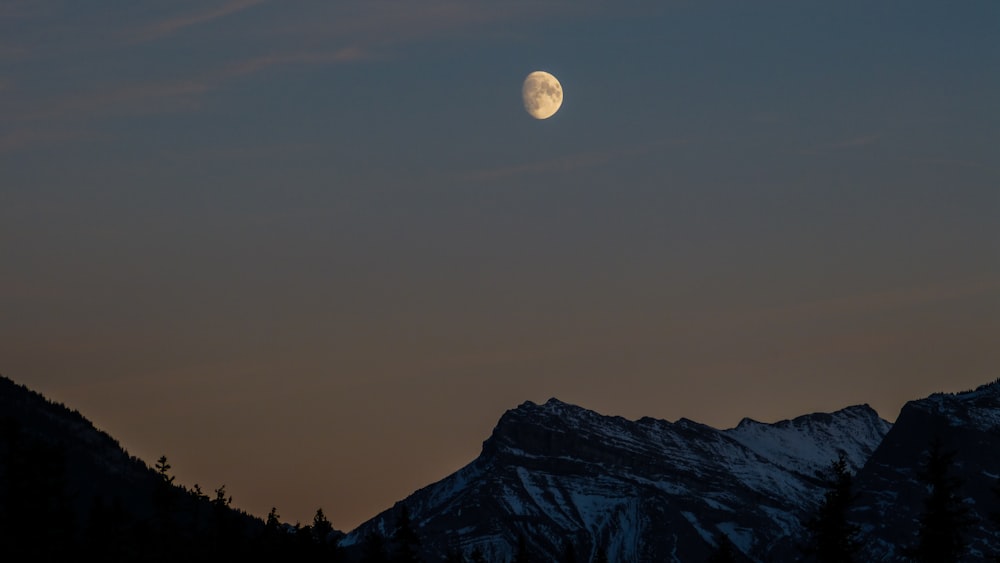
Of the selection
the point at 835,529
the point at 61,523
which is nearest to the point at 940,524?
the point at 835,529

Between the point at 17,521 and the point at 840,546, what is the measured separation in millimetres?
44493

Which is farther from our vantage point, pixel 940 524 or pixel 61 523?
pixel 61 523

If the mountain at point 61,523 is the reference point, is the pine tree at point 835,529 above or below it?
below

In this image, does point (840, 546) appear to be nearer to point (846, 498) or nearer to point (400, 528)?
point (846, 498)

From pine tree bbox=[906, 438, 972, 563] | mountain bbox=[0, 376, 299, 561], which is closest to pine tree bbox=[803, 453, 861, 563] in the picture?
pine tree bbox=[906, 438, 972, 563]

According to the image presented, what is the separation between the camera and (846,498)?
9325cm

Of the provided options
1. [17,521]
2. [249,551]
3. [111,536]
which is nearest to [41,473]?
[17,521]

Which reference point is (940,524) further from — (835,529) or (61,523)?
(61,523)

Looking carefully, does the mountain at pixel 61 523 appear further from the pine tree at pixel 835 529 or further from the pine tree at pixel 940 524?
the pine tree at pixel 940 524

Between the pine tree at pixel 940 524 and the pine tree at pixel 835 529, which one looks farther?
the pine tree at pixel 835 529

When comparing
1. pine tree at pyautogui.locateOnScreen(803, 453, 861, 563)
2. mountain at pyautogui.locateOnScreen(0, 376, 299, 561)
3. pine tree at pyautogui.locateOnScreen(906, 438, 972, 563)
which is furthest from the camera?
mountain at pyautogui.locateOnScreen(0, 376, 299, 561)

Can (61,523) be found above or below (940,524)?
above

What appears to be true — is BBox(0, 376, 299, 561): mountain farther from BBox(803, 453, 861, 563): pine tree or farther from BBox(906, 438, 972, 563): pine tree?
BBox(906, 438, 972, 563): pine tree

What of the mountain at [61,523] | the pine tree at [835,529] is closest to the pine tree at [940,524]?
the pine tree at [835,529]
